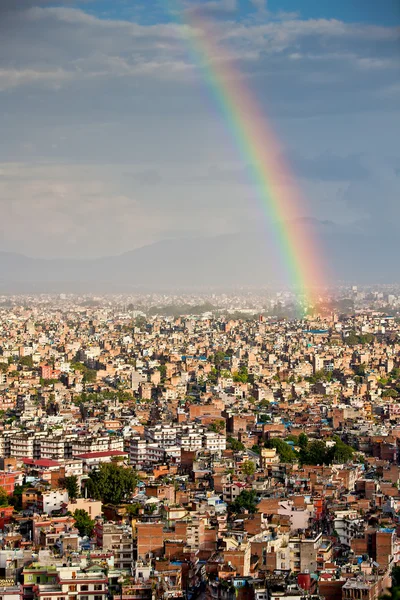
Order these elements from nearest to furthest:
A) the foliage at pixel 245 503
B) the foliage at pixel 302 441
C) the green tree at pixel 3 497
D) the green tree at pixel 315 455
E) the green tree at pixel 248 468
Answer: the foliage at pixel 245 503
the green tree at pixel 3 497
the green tree at pixel 248 468
the green tree at pixel 315 455
the foliage at pixel 302 441

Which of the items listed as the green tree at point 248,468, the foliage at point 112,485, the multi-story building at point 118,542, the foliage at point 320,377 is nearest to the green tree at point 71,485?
the foliage at point 112,485

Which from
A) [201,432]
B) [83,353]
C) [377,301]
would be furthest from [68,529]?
[377,301]

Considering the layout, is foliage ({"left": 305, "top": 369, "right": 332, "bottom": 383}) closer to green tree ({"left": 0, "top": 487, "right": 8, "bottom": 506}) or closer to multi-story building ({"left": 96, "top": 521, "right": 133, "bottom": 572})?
green tree ({"left": 0, "top": 487, "right": 8, "bottom": 506})

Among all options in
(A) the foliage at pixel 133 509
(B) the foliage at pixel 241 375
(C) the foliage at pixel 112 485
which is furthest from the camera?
(B) the foliage at pixel 241 375

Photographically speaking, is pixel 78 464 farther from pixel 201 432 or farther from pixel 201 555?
pixel 201 555

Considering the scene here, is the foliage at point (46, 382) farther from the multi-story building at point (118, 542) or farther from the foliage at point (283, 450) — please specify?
the multi-story building at point (118, 542)

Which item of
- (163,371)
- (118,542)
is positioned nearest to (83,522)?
(118,542)

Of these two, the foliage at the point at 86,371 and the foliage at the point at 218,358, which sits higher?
the foliage at the point at 218,358

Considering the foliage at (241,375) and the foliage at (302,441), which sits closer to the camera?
the foliage at (302,441)
